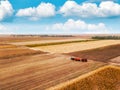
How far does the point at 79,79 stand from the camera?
36000 mm

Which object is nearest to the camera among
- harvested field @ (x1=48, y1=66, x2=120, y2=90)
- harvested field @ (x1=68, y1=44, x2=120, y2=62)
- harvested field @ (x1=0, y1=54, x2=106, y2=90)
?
harvested field @ (x1=0, y1=54, x2=106, y2=90)

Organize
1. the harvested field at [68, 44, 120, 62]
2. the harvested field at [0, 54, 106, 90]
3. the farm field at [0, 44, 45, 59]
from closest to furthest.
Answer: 1. the harvested field at [0, 54, 106, 90]
2. the farm field at [0, 44, 45, 59]
3. the harvested field at [68, 44, 120, 62]

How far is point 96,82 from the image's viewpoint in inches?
1427

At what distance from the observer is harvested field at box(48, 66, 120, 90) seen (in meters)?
32.4

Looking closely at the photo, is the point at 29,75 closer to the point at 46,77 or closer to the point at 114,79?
the point at 46,77

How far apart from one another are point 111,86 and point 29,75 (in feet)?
54.7

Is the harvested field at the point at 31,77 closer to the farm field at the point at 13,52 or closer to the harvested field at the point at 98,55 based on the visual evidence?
the farm field at the point at 13,52

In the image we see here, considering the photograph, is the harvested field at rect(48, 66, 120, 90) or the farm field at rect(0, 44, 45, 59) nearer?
the harvested field at rect(48, 66, 120, 90)

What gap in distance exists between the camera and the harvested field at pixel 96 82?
106 ft

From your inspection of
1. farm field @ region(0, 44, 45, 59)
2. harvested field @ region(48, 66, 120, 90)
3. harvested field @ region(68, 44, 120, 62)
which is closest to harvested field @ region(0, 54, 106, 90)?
harvested field @ region(48, 66, 120, 90)

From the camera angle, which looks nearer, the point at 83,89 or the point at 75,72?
the point at 83,89

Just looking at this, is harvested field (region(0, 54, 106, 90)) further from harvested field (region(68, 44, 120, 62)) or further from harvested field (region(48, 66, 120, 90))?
harvested field (region(68, 44, 120, 62))

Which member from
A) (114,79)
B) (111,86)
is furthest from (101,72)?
(111,86)

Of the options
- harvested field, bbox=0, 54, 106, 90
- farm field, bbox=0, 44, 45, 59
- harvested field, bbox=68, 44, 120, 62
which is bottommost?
harvested field, bbox=68, 44, 120, 62
